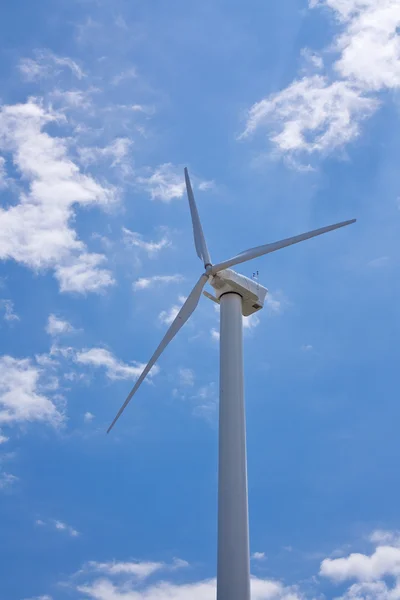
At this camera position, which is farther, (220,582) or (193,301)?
(193,301)

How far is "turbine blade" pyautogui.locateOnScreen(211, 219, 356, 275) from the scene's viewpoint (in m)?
27.9

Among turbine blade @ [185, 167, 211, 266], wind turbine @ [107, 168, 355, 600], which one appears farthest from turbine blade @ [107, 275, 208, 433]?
turbine blade @ [185, 167, 211, 266]

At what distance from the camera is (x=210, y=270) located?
27.9 m

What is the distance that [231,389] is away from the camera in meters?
24.2

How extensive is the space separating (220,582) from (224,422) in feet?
17.2

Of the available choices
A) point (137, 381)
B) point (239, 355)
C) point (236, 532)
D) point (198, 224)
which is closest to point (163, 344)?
point (137, 381)

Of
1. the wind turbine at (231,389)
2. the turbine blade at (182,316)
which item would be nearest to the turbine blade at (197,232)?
the wind turbine at (231,389)

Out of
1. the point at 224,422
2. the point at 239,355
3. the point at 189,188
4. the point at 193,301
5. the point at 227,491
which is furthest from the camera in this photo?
the point at 189,188

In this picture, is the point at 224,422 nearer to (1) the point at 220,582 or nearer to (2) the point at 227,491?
(2) the point at 227,491

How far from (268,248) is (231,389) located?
7.41 m

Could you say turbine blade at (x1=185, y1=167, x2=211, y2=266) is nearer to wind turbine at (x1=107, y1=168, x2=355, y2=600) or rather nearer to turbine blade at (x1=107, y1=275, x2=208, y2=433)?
wind turbine at (x1=107, y1=168, x2=355, y2=600)

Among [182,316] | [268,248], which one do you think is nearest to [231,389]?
[182,316]

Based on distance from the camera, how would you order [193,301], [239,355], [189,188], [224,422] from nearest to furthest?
[224,422] → [239,355] → [193,301] → [189,188]

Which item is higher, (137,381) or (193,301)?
(193,301)
